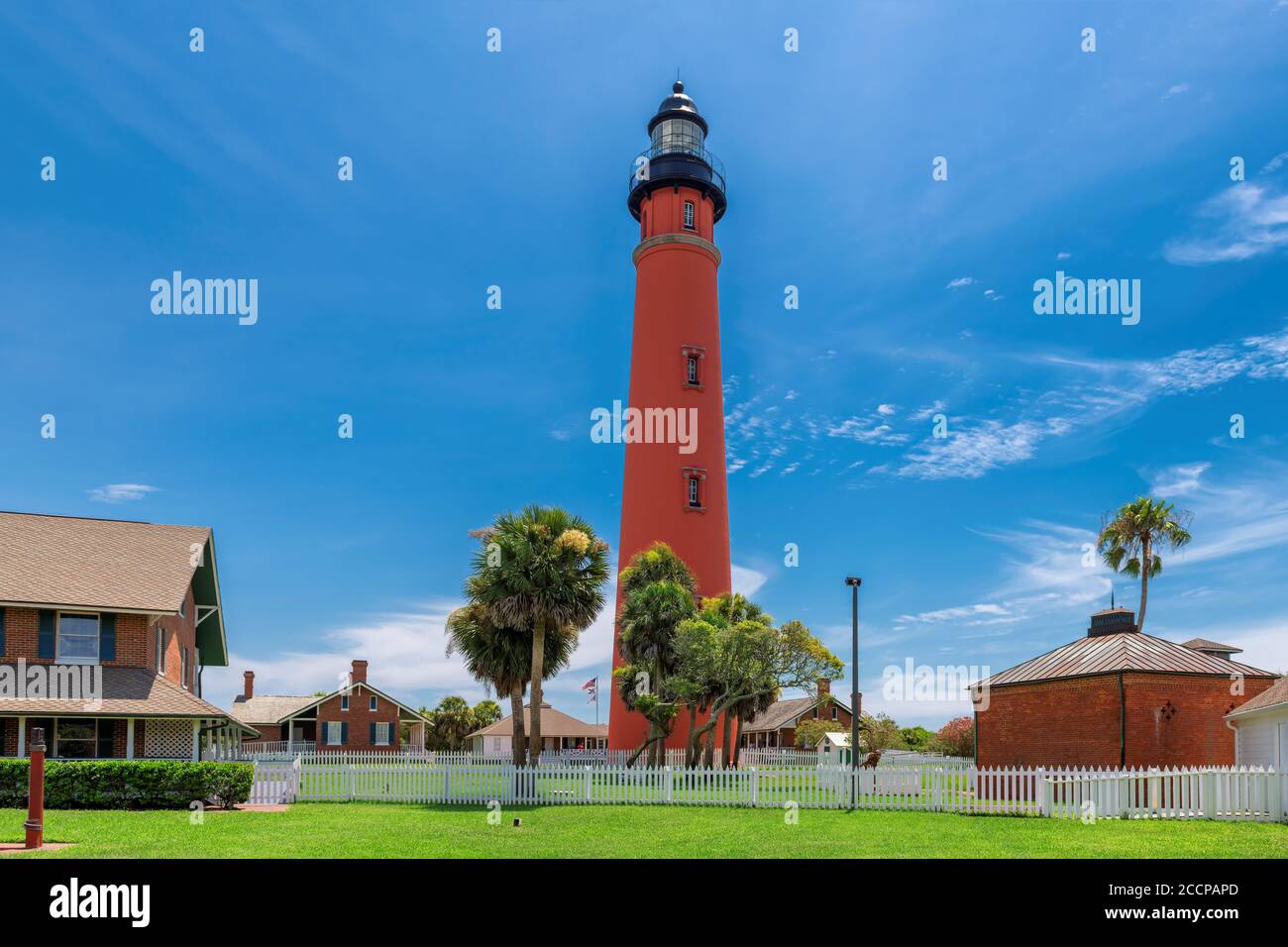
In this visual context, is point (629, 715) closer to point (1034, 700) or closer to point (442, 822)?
point (1034, 700)

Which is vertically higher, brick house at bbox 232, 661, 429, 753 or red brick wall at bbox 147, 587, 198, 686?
red brick wall at bbox 147, 587, 198, 686

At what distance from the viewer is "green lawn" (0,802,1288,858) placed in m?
15.2

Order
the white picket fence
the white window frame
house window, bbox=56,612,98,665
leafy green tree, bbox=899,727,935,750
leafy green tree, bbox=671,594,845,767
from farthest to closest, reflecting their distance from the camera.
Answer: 1. leafy green tree, bbox=899,727,935,750
2. leafy green tree, bbox=671,594,845,767
3. house window, bbox=56,612,98,665
4. the white window frame
5. the white picket fence

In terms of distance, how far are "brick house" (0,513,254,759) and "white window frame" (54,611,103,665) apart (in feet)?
0.08

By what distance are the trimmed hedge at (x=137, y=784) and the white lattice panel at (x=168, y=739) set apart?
9.17 feet

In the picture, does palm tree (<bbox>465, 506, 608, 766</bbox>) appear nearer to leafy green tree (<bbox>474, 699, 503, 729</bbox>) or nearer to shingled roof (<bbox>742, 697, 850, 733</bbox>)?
shingled roof (<bbox>742, 697, 850, 733</bbox>)

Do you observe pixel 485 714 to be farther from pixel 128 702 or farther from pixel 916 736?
pixel 128 702

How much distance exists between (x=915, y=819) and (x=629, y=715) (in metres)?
19.5

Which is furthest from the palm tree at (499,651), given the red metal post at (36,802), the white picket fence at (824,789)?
the red metal post at (36,802)

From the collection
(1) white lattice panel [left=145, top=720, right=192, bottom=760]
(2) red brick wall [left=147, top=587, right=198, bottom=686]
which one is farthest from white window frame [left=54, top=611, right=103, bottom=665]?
(1) white lattice panel [left=145, top=720, right=192, bottom=760]

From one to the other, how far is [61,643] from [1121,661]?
90.8 ft

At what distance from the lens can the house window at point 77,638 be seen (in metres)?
25.6
